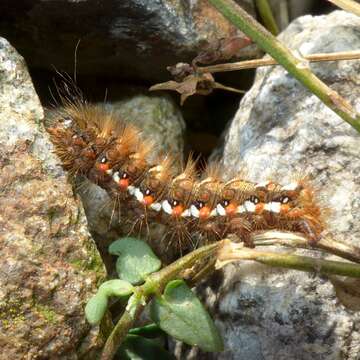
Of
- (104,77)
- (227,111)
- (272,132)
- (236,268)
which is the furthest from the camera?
(227,111)

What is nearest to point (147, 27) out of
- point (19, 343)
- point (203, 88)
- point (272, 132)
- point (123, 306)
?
point (203, 88)

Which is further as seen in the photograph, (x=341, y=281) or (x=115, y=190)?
(x=115, y=190)

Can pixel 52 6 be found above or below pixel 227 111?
above

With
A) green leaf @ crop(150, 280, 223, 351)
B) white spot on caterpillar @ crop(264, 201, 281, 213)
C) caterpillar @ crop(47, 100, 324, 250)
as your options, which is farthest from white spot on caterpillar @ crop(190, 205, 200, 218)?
green leaf @ crop(150, 280, 223, 351)

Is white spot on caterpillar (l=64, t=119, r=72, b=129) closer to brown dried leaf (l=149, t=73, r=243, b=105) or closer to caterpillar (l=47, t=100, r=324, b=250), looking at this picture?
caterpillar (l=47, t=100, r=324, b=250)

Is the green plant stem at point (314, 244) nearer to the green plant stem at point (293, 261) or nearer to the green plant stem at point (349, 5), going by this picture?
the green plant stem at point (293, 261)

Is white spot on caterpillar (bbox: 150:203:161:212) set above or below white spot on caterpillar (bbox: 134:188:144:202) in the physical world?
below

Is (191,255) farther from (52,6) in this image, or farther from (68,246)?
(52,6)
